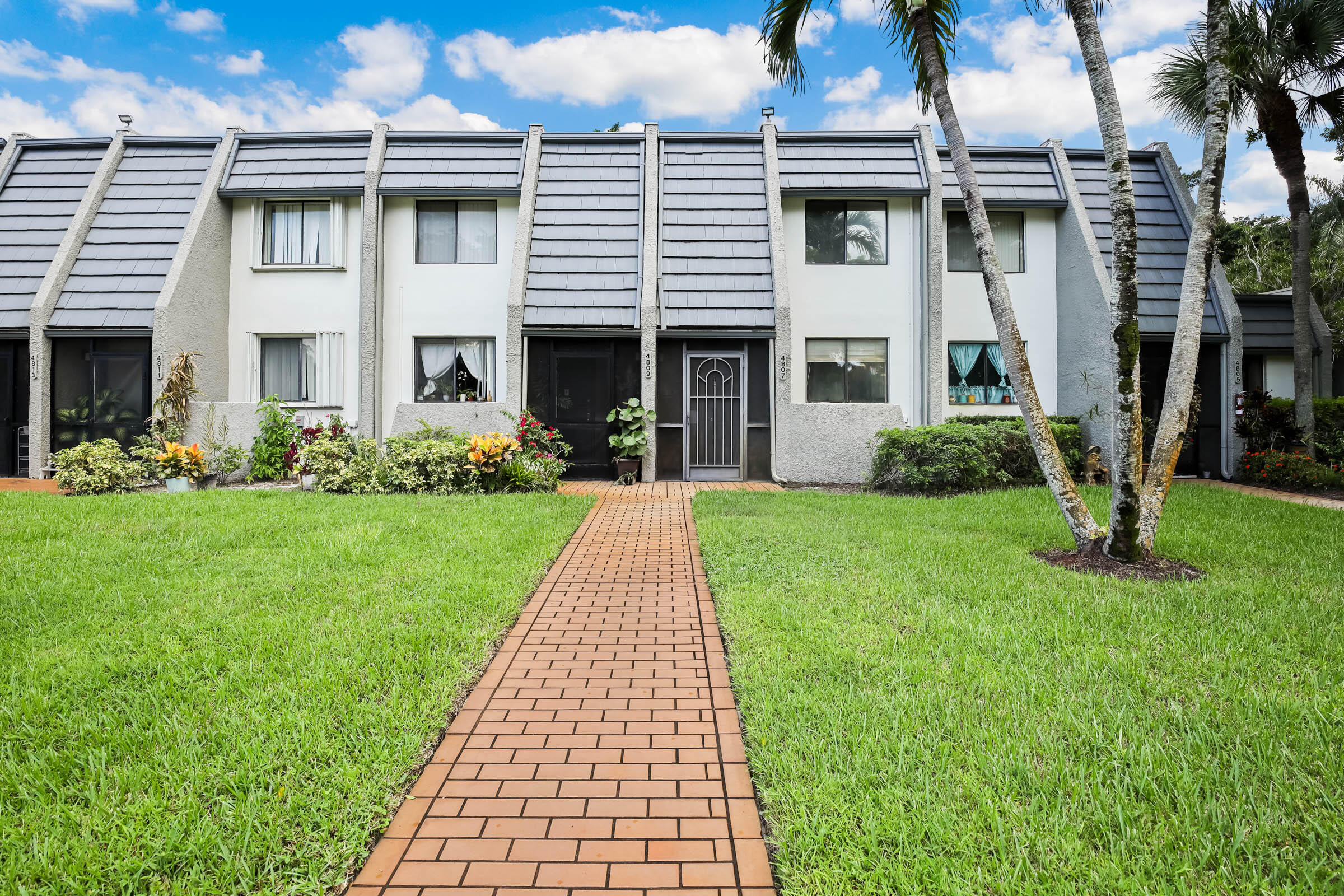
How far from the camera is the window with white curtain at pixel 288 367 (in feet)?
47.4

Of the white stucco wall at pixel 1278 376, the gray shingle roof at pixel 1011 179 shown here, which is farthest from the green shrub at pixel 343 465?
the white stucco wall at pixel 1278 376

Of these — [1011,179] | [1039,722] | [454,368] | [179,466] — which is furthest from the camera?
[1011,179]

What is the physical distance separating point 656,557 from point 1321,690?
16.5 ft

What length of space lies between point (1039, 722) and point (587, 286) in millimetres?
11331

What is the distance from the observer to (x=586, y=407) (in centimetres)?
1349

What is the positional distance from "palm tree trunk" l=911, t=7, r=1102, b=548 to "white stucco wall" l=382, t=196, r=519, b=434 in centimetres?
923

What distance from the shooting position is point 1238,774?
2773 mm

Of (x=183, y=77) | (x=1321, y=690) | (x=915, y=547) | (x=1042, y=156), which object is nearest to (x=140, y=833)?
(x=1321, y=690)

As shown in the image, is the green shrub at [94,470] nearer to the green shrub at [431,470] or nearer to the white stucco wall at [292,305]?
the white stucco wall at [292,305]

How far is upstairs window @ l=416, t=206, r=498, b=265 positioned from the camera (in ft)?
47.3

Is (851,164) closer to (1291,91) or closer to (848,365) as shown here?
(848,365)

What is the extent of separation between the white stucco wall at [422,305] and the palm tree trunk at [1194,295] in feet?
36.8

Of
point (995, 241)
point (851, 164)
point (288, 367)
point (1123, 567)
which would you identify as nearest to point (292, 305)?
point (288, 367)

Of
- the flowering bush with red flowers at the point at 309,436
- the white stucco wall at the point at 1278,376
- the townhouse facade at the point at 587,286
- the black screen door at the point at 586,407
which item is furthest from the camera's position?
the white stucco wall at the point at 1278,376
